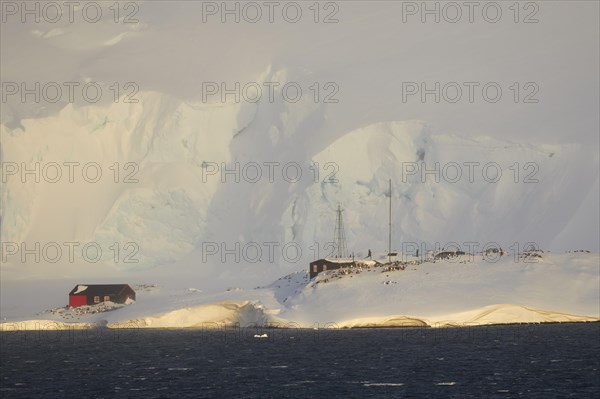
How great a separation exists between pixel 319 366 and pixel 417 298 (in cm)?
3331

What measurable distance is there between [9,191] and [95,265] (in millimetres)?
14298

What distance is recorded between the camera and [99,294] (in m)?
138

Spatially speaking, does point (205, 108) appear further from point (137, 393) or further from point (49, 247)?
point (137, 393)

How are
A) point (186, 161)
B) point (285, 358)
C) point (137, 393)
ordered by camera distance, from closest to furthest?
point (137, 393) < point (285, 358) < point (186, 161)

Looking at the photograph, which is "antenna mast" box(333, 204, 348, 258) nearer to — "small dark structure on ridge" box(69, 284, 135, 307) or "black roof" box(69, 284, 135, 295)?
"small dark structure on ridge" box(69, 284, 135, 307)

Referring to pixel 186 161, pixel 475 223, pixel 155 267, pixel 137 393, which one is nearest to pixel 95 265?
pixel 155 267

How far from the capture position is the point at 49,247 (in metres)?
148

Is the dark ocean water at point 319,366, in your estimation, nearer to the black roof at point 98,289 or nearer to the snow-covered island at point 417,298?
the snow-covered island at point 417,298

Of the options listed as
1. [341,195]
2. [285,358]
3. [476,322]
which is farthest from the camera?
[341,195]

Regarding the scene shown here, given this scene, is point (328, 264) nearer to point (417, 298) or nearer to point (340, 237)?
point (340, 237)

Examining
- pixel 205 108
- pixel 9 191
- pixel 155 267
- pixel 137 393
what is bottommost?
pixel 137 393

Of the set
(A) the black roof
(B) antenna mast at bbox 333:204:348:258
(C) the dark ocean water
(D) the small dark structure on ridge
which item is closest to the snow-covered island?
(C) the dark ocean water

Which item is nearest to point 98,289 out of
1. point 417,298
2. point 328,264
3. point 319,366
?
point 328,264

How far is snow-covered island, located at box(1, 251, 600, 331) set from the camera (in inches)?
4181
